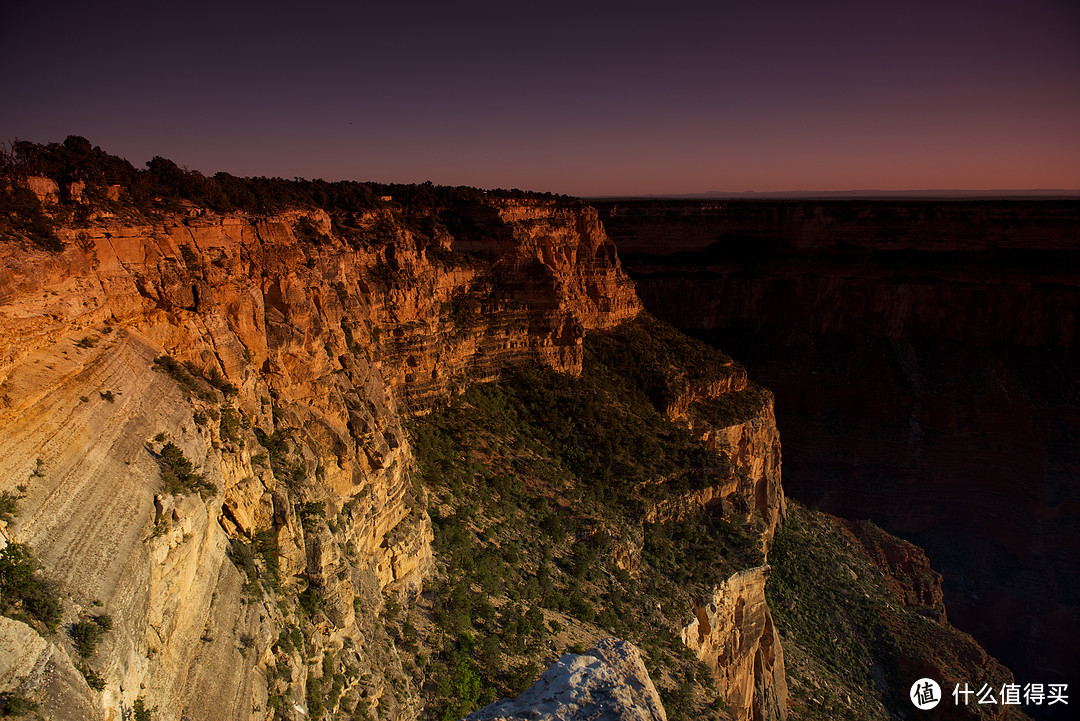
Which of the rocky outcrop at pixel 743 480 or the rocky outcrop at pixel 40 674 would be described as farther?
the rocky outcrop at pixel 743 480

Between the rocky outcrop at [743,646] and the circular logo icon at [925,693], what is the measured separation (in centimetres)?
758

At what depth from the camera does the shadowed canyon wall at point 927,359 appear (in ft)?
153

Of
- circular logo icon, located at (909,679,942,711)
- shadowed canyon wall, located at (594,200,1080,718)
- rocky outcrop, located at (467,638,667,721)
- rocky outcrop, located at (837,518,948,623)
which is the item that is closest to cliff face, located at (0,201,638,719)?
rocky outcrop, located at (467,638,667,721)

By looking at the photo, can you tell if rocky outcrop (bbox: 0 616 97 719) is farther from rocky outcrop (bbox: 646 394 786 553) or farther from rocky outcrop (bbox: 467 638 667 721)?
rocky outcrop (bbox: 646 394 786 553)

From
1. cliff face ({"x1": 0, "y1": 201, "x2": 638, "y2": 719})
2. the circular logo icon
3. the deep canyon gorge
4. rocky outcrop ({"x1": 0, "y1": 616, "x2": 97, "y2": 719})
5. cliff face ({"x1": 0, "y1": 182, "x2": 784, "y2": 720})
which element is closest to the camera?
rocky outcrop ({"x1": 0, "y1": 616, "x2": 97, "y2": 719})

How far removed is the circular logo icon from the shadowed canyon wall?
15.8 metres

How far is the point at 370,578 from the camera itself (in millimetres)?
16844

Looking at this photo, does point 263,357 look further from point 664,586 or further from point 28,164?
point 664,586

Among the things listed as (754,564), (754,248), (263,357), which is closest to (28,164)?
(263,357)

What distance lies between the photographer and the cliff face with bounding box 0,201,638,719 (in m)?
8.62

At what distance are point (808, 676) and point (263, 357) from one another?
95.1 feet

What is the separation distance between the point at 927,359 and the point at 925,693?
119 feet

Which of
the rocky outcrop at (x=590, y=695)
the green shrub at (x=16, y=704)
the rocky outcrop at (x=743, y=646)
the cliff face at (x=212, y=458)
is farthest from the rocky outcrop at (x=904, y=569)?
the green shrub at (x=16, y=704)

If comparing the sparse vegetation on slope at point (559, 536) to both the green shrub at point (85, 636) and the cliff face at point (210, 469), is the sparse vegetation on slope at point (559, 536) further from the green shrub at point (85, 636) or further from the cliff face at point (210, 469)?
the green shrub at point (85, 636)
